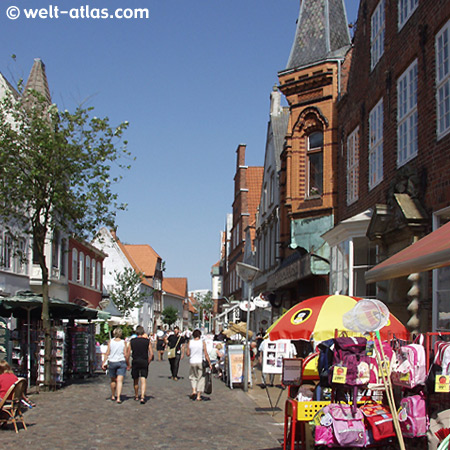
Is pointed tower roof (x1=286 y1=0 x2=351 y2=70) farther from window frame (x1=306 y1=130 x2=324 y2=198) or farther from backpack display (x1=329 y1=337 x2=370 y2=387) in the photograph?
backpack display (x1=329 y1=337 x2=370 y2=387)

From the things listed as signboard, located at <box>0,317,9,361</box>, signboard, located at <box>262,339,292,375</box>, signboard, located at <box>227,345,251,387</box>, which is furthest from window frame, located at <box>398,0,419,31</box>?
signboard, located at <box>0,317,9,361</box>

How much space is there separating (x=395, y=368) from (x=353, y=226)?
9.30 meters

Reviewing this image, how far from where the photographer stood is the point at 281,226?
89.1ft

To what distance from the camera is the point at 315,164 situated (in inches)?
894

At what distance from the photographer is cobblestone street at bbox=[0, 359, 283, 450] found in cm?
947

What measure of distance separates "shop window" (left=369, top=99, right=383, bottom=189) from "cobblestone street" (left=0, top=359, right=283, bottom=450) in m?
6.06

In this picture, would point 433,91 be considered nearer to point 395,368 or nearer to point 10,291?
point 395,368

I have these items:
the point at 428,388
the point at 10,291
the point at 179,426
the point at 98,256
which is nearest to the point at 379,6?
the point at 179,426

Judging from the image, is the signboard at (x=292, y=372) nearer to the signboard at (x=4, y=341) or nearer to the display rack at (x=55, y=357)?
the signboard at (x=4, y=341)

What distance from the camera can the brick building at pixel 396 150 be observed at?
11.8 meters

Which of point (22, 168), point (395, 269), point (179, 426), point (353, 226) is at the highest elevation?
point (22, 168)

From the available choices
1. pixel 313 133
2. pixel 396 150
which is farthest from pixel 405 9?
pixel 313 133

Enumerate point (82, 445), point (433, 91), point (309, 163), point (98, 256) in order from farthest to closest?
point (98, 256) → point (309, 163) → point (433, 91) → point (82, 445)

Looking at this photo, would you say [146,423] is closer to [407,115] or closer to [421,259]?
[421,259]
